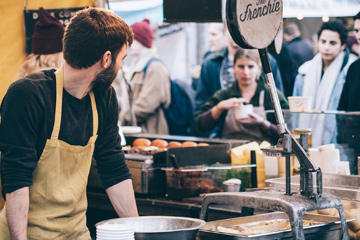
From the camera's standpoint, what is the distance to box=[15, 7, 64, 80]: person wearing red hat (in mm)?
3934

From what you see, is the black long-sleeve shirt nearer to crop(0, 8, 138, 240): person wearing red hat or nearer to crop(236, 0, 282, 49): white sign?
crop(0, 8, 138, 240): person wearing red hat

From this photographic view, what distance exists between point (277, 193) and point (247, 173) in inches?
48.5

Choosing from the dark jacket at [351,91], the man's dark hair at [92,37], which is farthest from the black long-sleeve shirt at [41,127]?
the dark jacket at [351,91]

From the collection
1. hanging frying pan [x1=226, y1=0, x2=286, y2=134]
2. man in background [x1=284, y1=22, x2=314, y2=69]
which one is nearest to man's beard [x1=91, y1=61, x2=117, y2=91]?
hanging frying pan [x1=226, y1=0, x2=286, y2=134]

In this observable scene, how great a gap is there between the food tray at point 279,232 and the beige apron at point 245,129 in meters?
2.37

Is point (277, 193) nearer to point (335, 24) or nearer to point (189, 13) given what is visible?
point (189, 13)

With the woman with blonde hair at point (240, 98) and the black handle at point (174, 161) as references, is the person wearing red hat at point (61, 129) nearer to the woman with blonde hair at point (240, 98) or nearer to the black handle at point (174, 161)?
the black handle at point (174, 161)

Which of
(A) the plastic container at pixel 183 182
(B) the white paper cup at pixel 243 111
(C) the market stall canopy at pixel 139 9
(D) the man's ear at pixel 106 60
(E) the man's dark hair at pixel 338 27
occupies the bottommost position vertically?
(A) the plastic container at pixel 183 182

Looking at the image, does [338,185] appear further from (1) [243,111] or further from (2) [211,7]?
(2) [211,7]

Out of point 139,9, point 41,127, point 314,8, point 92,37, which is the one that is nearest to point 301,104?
point 314,8

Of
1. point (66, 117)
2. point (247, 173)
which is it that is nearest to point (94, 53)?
point (66, 117)

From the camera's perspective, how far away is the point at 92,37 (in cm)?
229

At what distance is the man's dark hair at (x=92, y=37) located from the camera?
2.29 meters

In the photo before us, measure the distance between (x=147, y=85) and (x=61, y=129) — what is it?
4065 millimetres
